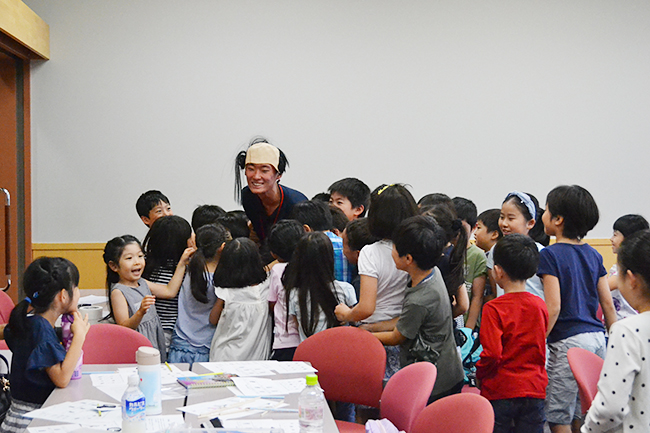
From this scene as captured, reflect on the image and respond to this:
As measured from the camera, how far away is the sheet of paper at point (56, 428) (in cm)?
163

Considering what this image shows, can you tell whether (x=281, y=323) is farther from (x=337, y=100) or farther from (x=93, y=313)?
(x=337, y=100)

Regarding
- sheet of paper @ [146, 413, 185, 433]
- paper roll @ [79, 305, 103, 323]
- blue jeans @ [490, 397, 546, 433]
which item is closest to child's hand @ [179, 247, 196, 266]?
paper roll @ [79, 305, 103, 323]

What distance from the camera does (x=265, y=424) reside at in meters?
1.72

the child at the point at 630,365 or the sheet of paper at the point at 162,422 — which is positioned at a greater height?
the child at the point at 630,365

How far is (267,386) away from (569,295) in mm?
1536

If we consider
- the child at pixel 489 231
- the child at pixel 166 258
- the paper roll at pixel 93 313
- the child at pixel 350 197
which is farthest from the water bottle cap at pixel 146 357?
the child at pixel 489 231

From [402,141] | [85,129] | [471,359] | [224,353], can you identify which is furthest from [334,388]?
[85,129]

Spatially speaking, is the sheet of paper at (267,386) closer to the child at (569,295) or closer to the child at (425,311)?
the child at (425,311)

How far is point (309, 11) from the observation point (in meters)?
5.69

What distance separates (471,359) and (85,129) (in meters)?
4.18

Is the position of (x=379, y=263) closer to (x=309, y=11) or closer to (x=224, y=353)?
(x=224, y=353)

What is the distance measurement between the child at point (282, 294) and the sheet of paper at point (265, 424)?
1.04m

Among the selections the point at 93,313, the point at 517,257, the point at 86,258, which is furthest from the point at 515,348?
the point at 86,258

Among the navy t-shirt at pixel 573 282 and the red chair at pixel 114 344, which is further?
the navy t-shirt at pixel 573 282
